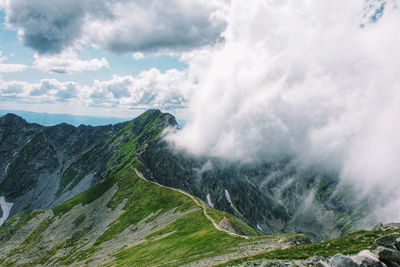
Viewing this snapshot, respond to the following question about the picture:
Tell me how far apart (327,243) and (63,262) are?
351ft

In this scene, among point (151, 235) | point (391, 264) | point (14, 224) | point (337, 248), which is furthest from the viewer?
point (14, 224)

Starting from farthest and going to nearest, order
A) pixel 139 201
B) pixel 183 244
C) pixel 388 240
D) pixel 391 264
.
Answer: pixel 139 201 < pixel 183 244 < pixel 388 240 < pixel 391 264

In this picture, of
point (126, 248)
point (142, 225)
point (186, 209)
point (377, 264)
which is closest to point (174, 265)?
point (377, 264)

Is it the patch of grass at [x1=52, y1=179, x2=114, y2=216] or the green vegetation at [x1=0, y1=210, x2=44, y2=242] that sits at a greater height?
the patch of grass at [x1=52, y1=179, x2=114, y2=216]

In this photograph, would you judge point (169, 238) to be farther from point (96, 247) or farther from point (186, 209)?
point (96, 247)

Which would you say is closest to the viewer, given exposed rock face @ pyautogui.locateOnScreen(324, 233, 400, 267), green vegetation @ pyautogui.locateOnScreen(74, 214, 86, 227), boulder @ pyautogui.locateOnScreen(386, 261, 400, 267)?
exposed rock face @ pyautogui.locateOnScreen(324, 233, 400, 267)

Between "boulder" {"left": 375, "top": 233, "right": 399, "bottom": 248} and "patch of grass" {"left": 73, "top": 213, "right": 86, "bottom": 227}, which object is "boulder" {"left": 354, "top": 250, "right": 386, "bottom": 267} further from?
"patch of grass" {"left": 73, "top": 213, "right": 86, "bottom": 227}

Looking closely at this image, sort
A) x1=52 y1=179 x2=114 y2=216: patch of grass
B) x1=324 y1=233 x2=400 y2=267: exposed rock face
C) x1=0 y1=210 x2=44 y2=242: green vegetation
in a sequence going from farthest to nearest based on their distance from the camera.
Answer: x1=52 y1=179 x2=114 y2=216: patch of grass
x1=0 y1=210 x2=44 y2=242: green vegetation
x1=324 y1=233 x2=400 y2=267: exposed rock face

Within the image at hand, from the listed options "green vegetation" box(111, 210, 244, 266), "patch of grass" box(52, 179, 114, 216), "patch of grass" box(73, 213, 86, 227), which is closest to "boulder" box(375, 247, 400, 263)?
"green vegetation" box(111, 210, 244, 266)

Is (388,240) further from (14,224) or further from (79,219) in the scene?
(14,224)

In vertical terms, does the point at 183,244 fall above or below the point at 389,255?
below

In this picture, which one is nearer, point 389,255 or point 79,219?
point 389,255


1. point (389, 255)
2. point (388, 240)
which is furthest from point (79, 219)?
point (389, 255)

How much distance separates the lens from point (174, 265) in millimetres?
48219
